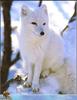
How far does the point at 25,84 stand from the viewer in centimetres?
307

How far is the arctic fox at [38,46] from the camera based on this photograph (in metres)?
2.82

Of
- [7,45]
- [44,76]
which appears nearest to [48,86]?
[44,76]

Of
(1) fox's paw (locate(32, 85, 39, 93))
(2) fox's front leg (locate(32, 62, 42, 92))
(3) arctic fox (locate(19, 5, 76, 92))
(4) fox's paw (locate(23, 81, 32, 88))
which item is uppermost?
(3) arctic fox (locate(19, 5, 76, 92))

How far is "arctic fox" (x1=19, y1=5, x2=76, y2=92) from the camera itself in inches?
111

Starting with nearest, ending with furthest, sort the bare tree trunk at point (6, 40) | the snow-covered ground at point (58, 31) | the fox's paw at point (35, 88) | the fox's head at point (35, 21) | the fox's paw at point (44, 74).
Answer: the snow-covered ground at point (58, 31) → the fox's head at point (35, 21) → the fox's paw at point (35, 88) → the fox's paw at point (44, 74) → the bare tree trunk at point (6, 40)

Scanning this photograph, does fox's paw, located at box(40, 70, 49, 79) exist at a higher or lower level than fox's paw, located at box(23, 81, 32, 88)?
higher

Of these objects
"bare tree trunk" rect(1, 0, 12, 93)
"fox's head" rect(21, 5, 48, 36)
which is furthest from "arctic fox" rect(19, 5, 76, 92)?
"bare tree trunk" rect(1, 0, 12, 93)

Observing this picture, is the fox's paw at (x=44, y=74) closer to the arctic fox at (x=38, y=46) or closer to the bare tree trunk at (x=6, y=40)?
the arctic fox at (x=38, y=46)

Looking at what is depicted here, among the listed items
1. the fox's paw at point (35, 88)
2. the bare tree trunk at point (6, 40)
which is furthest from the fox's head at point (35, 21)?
the bare tree trunk at point (6, 40)

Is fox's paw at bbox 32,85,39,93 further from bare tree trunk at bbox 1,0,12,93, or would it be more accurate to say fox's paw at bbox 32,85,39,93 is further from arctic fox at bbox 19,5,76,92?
bare tree trunk at bbox 1,0,12,93

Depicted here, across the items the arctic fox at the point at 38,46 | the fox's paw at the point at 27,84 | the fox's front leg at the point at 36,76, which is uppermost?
the arctic fox at the point at 38,46

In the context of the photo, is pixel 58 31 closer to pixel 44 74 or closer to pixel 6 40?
pixel 44 74

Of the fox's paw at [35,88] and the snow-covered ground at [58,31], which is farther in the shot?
the fox's paw at [35,88]

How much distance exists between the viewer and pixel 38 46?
2.97 metres
